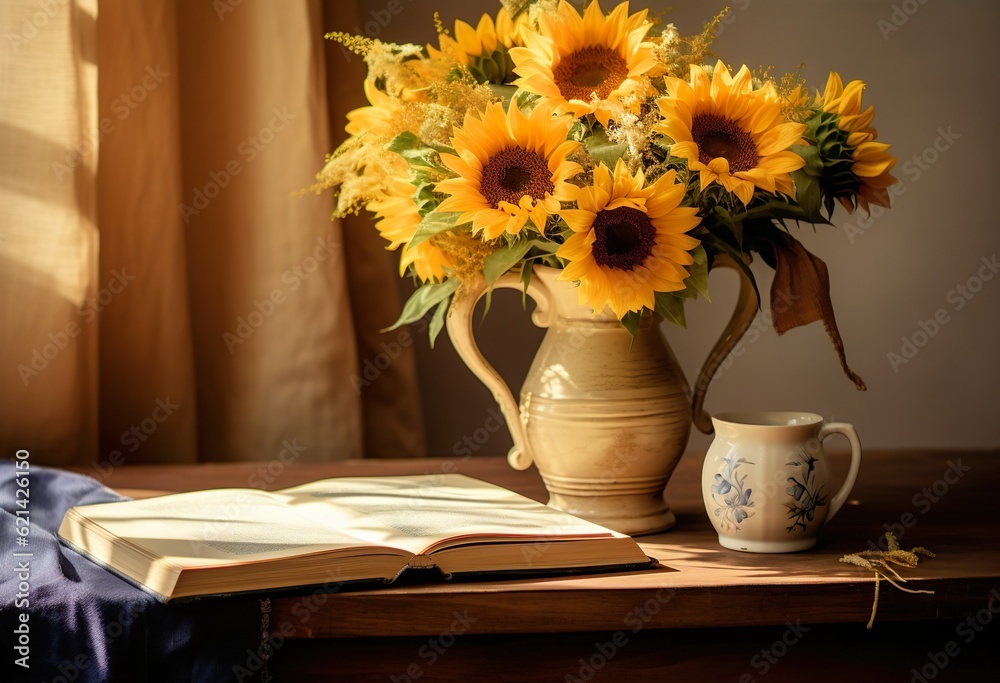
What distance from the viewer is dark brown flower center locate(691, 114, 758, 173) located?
0.82m

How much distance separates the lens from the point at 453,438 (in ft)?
5.50

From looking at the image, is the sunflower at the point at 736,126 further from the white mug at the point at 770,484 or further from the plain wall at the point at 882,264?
the plain wall at the point at 882,264

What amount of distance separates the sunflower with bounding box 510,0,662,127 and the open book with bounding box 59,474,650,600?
34cm

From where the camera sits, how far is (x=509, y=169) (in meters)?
0.83

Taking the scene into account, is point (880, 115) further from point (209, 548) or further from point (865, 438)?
point (209, 548)
